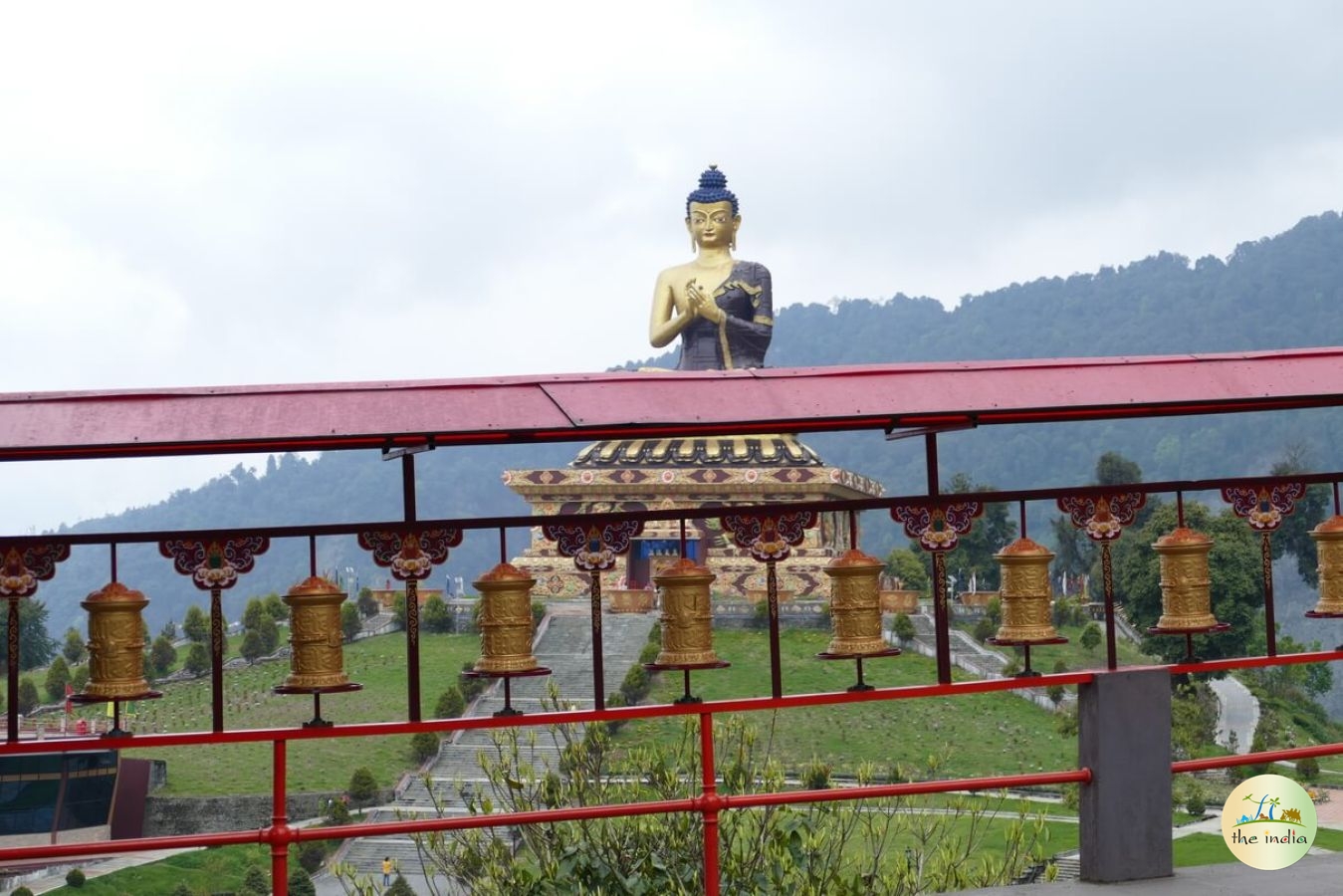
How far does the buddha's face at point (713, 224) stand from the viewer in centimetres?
3588

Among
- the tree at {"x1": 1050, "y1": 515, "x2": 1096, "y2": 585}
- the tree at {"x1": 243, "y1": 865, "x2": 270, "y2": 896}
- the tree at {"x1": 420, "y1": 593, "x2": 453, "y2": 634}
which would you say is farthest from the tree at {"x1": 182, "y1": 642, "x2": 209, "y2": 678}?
the tree at {"x1": 1050, "y1": 515, "x2": 1096, "y2": 585}

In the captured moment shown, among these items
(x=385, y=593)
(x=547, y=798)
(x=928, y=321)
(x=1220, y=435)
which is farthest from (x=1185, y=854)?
(x=928, y=321)

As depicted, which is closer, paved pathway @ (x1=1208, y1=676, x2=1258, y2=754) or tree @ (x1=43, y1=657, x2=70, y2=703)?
paved pathway @ (x1=1208, y1=676, x2=1258, y2=754)

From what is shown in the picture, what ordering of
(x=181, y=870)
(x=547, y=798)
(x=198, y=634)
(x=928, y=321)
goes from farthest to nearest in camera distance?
(x=928, y=321), (x=198, y=634), (x=181, y=870), (x=547, y=798)

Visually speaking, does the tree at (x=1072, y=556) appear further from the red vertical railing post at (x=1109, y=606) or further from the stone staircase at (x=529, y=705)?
the red vertical railing post at (x=1109, y=606)

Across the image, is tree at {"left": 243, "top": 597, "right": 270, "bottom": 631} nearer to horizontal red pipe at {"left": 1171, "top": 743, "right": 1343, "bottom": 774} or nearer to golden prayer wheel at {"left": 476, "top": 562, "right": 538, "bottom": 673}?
golden prayer wheel at {"left": 476, "top": 562, "right": 538, "bottom": 673}

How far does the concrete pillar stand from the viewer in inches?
266

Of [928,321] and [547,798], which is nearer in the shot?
[547,798]

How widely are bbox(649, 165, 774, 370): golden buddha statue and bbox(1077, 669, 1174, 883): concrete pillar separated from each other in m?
28.7

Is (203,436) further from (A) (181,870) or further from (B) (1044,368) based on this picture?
(A) (181,870)

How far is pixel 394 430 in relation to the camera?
5742 mm

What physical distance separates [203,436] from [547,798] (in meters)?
7.48

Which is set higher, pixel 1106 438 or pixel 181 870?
pixel 1106 438

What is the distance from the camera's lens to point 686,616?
6.40m
